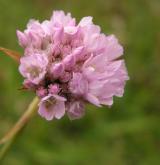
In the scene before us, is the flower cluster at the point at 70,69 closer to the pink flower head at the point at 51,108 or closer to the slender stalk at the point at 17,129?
the pink flower head at the point at 51,108

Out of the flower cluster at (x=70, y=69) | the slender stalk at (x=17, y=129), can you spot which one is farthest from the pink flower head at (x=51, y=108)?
the slender stalk at (x=17, y=129)

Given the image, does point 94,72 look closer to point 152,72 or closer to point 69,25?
point 69,25

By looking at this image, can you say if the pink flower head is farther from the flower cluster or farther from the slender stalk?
the slender stalk

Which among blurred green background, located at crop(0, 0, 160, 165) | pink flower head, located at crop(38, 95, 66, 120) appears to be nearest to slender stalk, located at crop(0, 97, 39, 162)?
pink flower head, located at crop(38, 95, 66, 120)

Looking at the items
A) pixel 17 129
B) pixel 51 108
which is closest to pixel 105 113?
pixel 17 129

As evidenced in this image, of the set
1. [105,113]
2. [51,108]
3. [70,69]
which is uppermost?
[70,69]

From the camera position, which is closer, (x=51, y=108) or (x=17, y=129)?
(x=51, y=108)

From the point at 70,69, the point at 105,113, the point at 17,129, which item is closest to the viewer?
the point at 70,69

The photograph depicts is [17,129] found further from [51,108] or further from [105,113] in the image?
[105,113]
